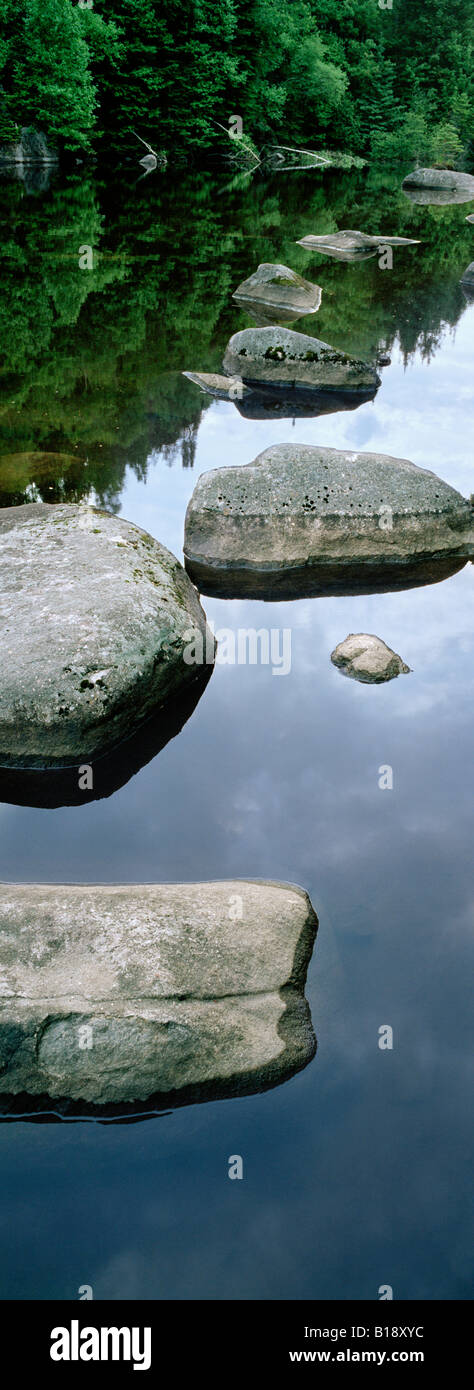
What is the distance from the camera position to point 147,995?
13.9 ft

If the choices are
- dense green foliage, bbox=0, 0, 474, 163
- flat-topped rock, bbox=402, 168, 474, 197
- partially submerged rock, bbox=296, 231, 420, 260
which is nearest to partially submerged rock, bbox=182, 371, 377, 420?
partially submerged rock, bbox=296, 231, 420, 260

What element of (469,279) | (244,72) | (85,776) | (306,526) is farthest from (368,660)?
(244,72)

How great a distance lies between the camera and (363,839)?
5742mm

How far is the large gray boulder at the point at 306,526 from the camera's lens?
8.52 metres

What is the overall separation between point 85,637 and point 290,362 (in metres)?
8.87

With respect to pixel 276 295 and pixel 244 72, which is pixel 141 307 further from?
pixel 244 72

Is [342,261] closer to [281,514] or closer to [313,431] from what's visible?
[313,431]

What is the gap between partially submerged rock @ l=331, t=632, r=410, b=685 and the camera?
23.6 ft

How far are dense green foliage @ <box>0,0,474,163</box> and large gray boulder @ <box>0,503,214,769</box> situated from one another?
2296cm

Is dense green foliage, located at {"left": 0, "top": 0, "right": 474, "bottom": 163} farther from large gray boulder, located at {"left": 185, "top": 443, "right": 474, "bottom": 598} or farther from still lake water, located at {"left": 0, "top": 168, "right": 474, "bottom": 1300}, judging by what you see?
still lake water, located at {"left": 0, "top": 168, "right": 474, "bottom": 1300}

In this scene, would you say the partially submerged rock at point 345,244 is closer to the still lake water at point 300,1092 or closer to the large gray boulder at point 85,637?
the still lake water at point 300,1092

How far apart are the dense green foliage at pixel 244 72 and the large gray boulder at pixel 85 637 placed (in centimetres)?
2296

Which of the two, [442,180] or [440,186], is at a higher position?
[442,180]

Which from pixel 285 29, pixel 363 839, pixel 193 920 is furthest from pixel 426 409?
pixel 285 29
